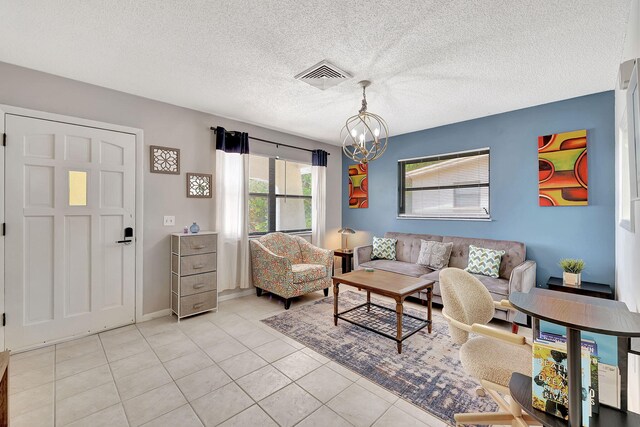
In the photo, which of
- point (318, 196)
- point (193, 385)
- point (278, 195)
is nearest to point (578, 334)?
point (193, 385)

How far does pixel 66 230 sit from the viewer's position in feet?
9.10

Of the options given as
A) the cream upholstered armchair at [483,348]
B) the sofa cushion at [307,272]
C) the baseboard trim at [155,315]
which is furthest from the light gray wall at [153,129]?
the cream upholstered armchair at [483,348]

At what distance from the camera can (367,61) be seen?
2.45 m

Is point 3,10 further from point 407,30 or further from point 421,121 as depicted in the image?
point 421,121

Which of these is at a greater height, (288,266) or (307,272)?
(288,266)

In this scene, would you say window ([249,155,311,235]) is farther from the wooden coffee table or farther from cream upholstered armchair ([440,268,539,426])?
cream upholstered armchair ([440,268,539,426])

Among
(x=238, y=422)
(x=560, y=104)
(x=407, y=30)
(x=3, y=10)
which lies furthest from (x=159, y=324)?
(x=560, y=104)

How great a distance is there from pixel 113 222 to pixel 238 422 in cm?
251

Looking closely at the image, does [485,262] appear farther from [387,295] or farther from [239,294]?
[239,294]

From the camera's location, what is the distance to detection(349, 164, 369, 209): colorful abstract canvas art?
550 cm

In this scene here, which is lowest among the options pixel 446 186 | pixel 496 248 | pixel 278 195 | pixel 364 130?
pixel 496 248

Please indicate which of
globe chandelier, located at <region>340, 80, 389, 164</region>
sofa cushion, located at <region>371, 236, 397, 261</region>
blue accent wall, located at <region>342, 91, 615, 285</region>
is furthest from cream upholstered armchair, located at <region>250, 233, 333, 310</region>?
blue accent wall, located at <region>342, 91, 615, 285</region>

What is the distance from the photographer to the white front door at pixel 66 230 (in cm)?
253

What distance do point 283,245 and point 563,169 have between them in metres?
3.78
